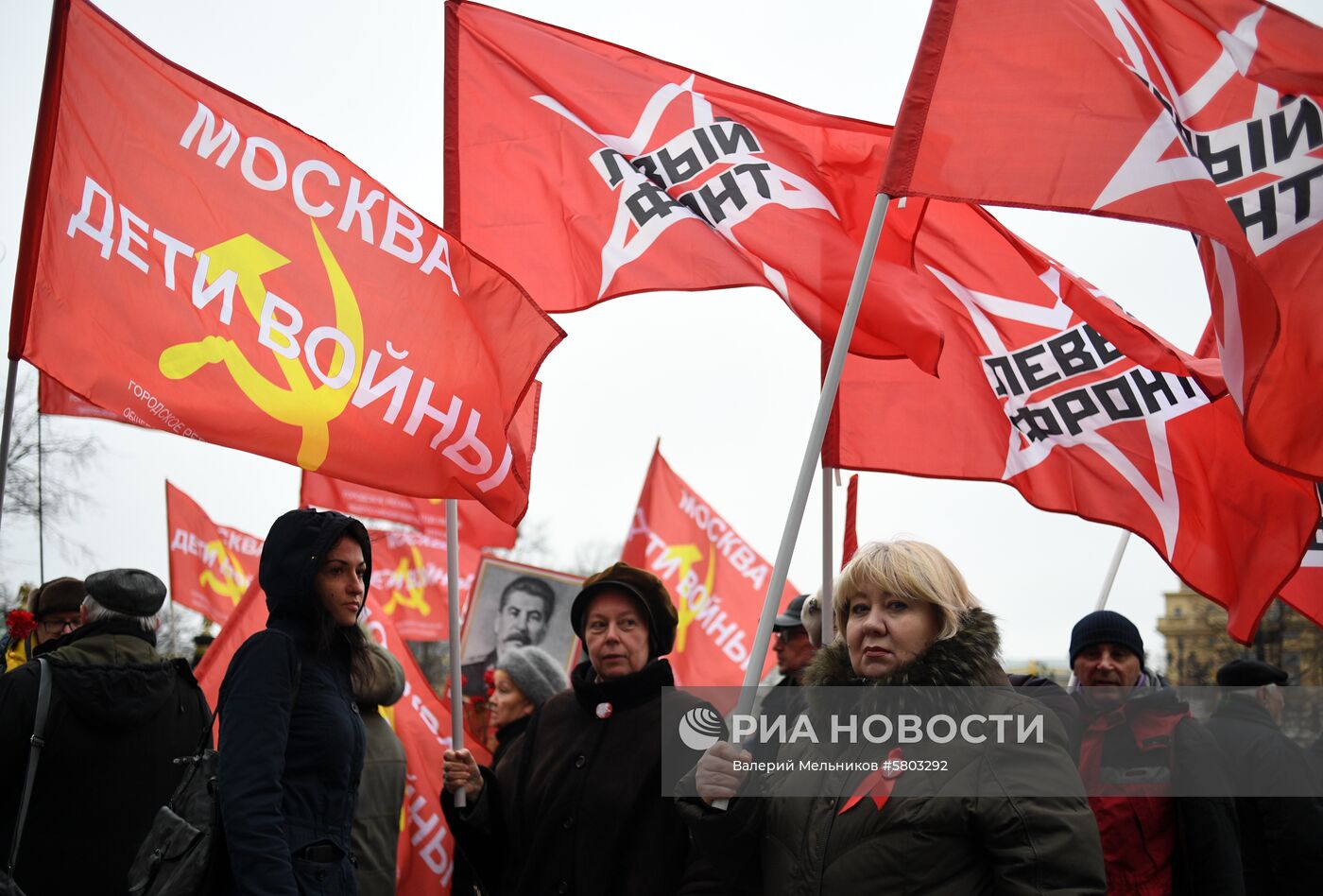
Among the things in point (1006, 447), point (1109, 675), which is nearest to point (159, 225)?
point (1006, 447)

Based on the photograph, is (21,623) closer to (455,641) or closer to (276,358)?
(276,358)

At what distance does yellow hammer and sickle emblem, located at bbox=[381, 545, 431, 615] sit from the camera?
11688 mm

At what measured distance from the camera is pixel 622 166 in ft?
18.8

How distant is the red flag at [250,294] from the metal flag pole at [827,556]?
1.15 meters

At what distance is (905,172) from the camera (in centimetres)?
429

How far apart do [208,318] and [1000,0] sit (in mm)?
2875

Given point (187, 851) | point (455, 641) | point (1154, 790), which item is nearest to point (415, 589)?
point (455, 641)

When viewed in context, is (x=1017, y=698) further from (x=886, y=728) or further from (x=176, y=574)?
(x=176, y=574)

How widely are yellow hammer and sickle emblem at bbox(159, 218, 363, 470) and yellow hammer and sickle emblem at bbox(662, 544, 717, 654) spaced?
616cm

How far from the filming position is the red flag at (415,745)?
21.4ft

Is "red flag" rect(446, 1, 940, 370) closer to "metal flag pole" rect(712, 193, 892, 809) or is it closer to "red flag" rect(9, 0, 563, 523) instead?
"red flag" rect(9, 0, 563, 523)

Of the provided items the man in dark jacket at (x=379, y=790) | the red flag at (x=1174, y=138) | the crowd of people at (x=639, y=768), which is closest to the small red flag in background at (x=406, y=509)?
the crowd of people at (x=639, y=768)

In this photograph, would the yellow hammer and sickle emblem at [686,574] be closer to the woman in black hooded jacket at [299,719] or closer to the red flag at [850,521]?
the red flag at [850,521]

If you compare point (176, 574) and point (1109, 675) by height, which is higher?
point (176, 574)
